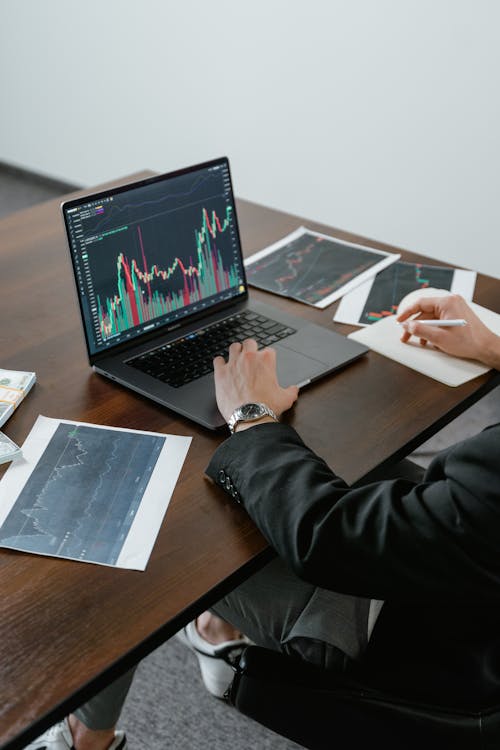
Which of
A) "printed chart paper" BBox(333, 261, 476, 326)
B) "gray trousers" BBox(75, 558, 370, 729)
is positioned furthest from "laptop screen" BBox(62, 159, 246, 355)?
"gray trousers" BBox(75, 558, 370, 729)

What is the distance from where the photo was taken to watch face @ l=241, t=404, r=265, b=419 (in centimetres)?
111

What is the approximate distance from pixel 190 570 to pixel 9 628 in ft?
0.68

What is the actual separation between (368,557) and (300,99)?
8.52ft

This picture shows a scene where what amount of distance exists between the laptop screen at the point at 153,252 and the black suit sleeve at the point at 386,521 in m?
0.39

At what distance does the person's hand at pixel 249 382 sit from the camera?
1145mm

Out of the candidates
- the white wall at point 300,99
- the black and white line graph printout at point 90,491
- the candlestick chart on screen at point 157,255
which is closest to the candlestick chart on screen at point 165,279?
the candlestick chart on screen at point 157,255

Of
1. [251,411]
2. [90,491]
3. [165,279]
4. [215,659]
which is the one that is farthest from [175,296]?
[215,659]

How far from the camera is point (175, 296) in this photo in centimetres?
137

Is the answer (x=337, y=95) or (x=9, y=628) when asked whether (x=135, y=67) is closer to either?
(x=337, y=95)

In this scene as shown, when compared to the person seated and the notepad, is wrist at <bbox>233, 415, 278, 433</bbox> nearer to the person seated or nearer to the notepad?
the person seated

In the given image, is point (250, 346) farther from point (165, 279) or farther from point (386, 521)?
point (386, 521)

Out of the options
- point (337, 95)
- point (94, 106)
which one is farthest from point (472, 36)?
point (94, 106)

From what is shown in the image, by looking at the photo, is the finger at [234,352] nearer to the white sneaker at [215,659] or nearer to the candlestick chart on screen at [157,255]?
the candlestick chart on screen at [157,255]

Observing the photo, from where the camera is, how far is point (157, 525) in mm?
992
